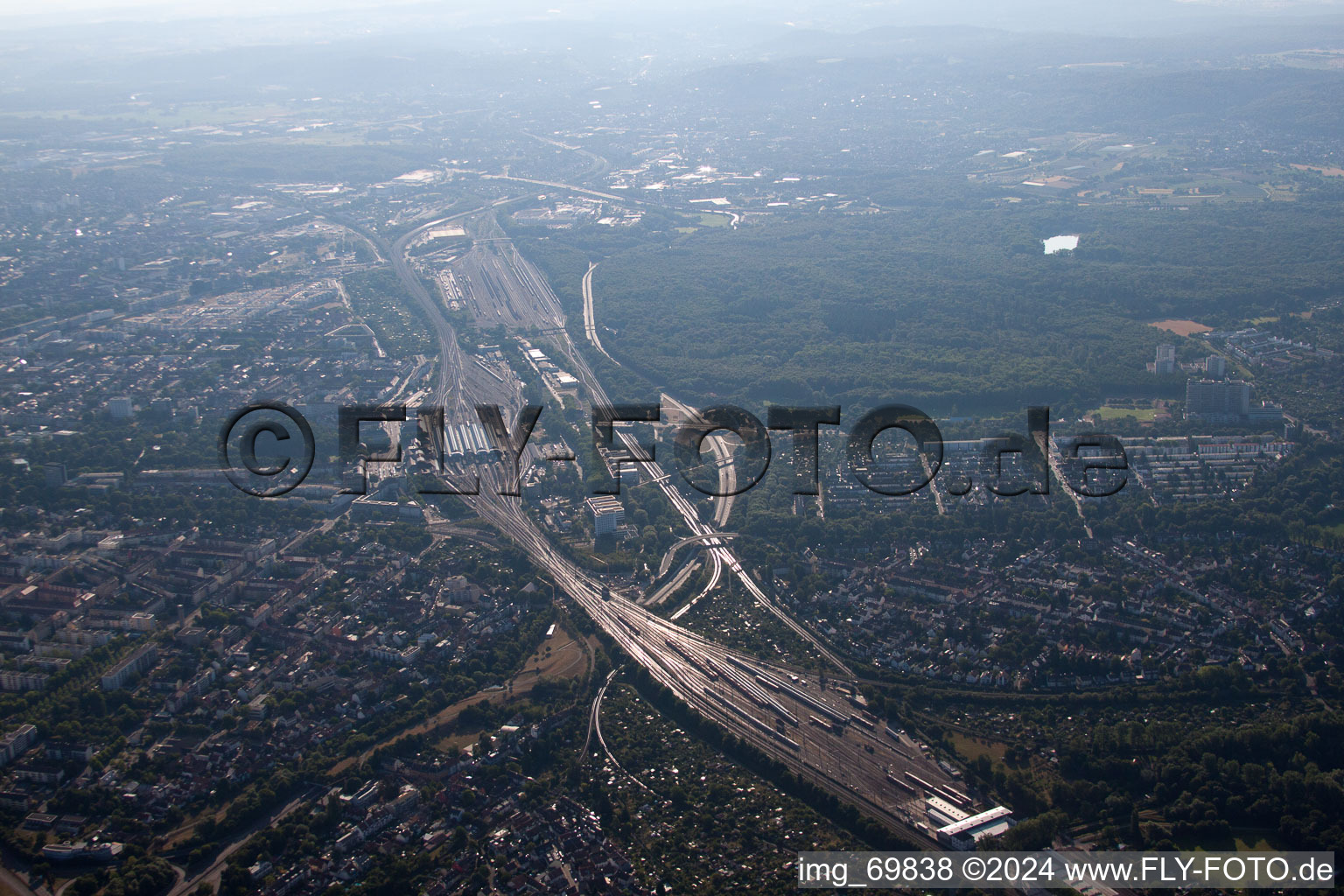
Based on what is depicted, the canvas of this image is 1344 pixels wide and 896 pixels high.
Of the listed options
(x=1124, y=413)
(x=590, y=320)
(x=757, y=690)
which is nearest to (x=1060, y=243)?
(x=1124, y=413)

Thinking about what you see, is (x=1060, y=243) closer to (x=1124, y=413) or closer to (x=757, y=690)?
(x=1124, y=413)

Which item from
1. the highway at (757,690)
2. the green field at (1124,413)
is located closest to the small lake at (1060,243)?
the green field at (1124,413)

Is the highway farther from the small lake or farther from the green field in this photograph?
the small lake

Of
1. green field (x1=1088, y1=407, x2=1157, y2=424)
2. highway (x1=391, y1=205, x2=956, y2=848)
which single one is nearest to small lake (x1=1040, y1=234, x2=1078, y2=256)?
green field (x1=1088, y1=407, x2=1157, y2=424)

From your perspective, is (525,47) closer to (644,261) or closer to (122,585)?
(644,261)

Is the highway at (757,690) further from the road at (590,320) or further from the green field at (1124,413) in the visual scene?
the green field at (1124,413)

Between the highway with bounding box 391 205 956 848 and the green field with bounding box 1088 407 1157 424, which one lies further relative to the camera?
the green field with bounding box 1088 407 1157 424
